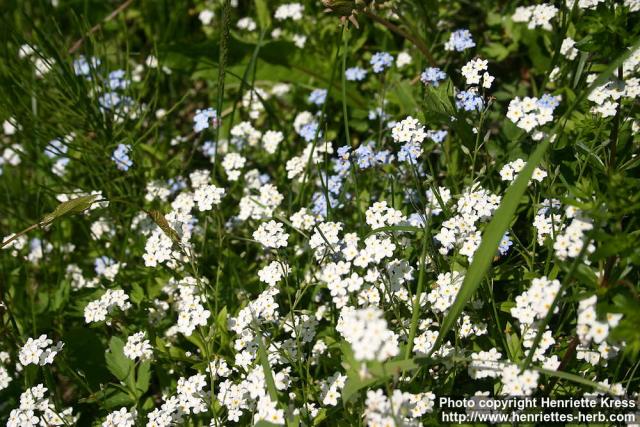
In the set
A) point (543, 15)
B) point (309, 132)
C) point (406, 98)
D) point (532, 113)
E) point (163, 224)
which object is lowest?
point (163, 224)

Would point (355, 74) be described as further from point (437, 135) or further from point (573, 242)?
point (573, 242)

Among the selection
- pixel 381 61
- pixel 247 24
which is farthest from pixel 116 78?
pixel 381 61

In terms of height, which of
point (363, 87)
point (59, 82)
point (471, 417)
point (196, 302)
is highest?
point (363, 87)

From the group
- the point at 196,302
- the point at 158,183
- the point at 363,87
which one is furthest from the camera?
the point at 363,87

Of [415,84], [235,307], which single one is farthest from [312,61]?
[235,307]

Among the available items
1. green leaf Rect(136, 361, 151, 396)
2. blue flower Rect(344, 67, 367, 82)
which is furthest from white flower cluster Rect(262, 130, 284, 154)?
green leaf Rect(136, 361, 151, 396)

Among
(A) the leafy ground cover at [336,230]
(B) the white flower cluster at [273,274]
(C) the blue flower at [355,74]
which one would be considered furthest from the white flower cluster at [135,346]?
(C) the blue flower at [355,74]

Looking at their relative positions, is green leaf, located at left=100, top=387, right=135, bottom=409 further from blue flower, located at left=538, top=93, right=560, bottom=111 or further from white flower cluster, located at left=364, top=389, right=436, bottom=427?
blue flower, located at left=538, top=93, right=560, bottom=111

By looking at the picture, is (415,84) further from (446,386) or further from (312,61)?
(446,386)
